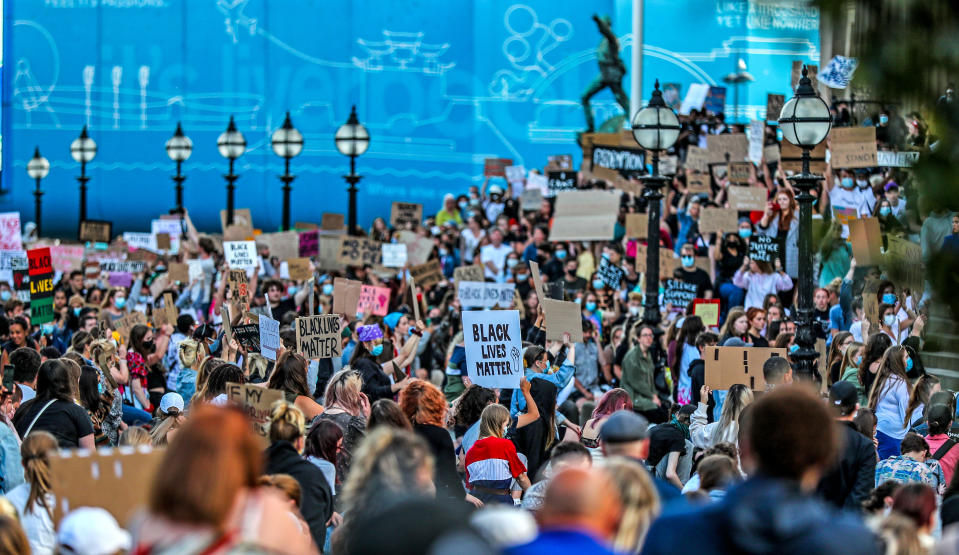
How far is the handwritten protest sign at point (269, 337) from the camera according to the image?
10.6 metres

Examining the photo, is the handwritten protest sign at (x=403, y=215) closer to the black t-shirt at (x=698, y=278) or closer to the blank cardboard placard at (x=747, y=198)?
the blank cardboard placard at (x=747, y=198)

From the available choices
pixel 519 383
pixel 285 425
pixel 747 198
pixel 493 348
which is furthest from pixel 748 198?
pixel 285 425

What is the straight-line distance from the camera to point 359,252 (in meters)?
19.2

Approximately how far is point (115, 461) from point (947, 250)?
3313mm

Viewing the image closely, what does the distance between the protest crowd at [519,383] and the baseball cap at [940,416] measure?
1.2 inches

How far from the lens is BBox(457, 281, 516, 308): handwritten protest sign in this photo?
16.1 metres

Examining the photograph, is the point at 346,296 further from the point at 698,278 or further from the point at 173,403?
the point at 173,403

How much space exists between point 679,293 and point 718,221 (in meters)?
1.86

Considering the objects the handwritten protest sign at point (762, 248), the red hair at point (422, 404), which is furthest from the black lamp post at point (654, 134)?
the red hair at point (422, 404)

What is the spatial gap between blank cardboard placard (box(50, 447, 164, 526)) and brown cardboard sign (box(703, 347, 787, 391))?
544 centimetres

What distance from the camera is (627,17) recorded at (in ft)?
110

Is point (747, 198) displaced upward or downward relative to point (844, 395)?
upward

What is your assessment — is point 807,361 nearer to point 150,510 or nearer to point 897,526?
point 897,526

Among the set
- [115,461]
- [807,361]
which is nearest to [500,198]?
[807,361]
